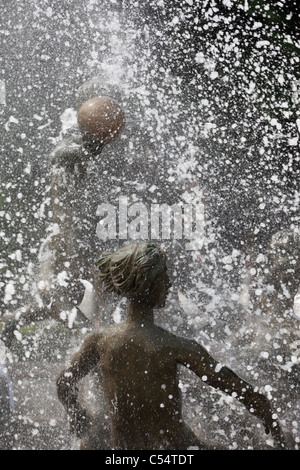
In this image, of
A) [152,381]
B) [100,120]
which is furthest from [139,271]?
[100,120]

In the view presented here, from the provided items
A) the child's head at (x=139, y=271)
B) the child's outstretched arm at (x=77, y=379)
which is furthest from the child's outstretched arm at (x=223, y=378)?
the child's outstretched arm at (x=77, y=379)

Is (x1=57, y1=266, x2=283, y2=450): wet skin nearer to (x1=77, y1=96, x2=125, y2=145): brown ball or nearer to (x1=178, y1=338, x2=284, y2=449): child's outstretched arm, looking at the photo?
(x1=178, y1=338, x2=284, y2=449): child's outstretched arm

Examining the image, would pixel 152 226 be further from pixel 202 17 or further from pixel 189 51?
pixel 202 17

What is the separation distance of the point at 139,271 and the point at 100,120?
158cm

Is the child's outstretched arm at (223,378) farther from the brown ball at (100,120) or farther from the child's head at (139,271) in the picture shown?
the brown ball at (100,120)

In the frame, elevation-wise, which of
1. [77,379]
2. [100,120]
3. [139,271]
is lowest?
[77,379]

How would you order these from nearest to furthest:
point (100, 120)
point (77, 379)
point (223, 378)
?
point (223, 378), point (77, 379), point (100, 120)

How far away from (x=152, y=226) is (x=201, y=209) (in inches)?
29.6

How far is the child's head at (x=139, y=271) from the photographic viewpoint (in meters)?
2.70

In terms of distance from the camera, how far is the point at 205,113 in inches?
279

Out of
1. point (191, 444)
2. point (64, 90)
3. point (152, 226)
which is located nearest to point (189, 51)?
point (64, 90)

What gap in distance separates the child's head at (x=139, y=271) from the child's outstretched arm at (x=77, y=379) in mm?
319

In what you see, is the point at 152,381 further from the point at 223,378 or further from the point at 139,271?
the point at 139,271

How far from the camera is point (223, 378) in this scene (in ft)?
8.79
